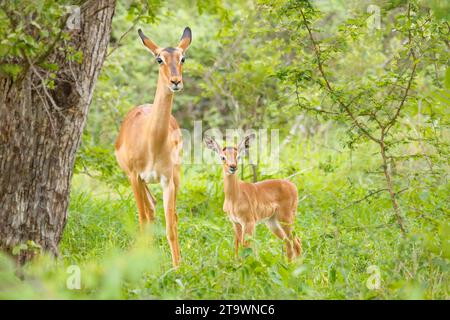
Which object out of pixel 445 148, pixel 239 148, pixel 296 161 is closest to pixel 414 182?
pixel 445 148

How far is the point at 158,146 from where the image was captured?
7.03m

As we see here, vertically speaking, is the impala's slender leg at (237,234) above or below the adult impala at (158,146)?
below

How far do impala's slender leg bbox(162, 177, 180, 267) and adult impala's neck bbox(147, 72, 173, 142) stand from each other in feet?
1.52

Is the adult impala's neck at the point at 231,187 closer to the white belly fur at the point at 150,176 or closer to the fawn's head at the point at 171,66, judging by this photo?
the white belly fur at the point at 150,176

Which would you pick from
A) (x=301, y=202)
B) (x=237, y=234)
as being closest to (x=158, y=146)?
(x=237, y=234)

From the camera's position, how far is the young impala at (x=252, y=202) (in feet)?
22.4

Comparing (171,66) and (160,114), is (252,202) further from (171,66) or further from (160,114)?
(171,66)

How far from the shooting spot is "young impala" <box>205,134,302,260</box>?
6820mm

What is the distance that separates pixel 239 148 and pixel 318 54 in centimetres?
135

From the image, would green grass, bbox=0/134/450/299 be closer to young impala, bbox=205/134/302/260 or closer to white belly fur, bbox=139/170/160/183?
young impala, bbox=205/134/302/260

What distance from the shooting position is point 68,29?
5.88m

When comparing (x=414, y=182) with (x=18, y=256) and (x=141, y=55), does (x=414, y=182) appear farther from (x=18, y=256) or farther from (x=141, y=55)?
(x=141, y=55)

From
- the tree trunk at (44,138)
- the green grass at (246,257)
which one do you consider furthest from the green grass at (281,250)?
the tree trunk at (44,138)

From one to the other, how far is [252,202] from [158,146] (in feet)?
3.29
